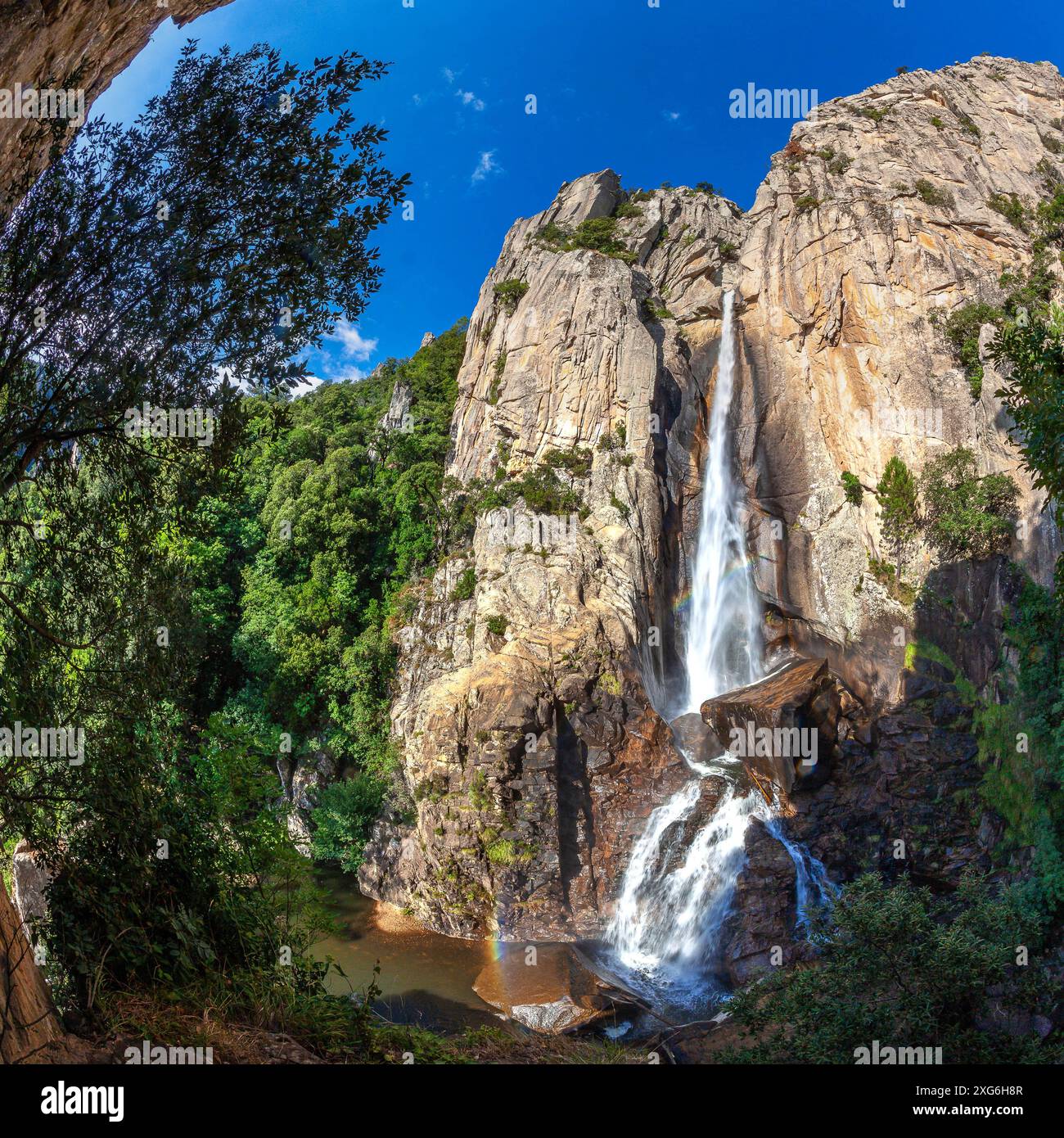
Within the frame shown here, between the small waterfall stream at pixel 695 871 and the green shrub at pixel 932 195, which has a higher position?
the green shrub at pixel 932 195

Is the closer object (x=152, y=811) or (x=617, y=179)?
(x=152, y=811)

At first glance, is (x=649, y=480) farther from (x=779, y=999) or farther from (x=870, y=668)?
(x=779, y=999)

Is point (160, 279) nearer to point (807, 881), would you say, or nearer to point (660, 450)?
point (807, 881)

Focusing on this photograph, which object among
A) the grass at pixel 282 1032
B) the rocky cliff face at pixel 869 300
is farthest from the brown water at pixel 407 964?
the rocky cliff face at pixel 869 300

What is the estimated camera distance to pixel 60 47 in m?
5.44

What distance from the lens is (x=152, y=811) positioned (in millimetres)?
6422

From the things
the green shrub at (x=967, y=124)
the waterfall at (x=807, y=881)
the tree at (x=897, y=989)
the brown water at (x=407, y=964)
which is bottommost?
the brown water at (x=407, y=964)

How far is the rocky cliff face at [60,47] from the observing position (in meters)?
4.98

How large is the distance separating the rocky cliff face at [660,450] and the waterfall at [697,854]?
28.2 inches

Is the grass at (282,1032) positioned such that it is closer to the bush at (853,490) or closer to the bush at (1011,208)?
the bush at (853,490)

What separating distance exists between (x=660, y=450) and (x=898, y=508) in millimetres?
8911

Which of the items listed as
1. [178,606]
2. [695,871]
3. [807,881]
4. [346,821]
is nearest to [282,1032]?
[178,606]
